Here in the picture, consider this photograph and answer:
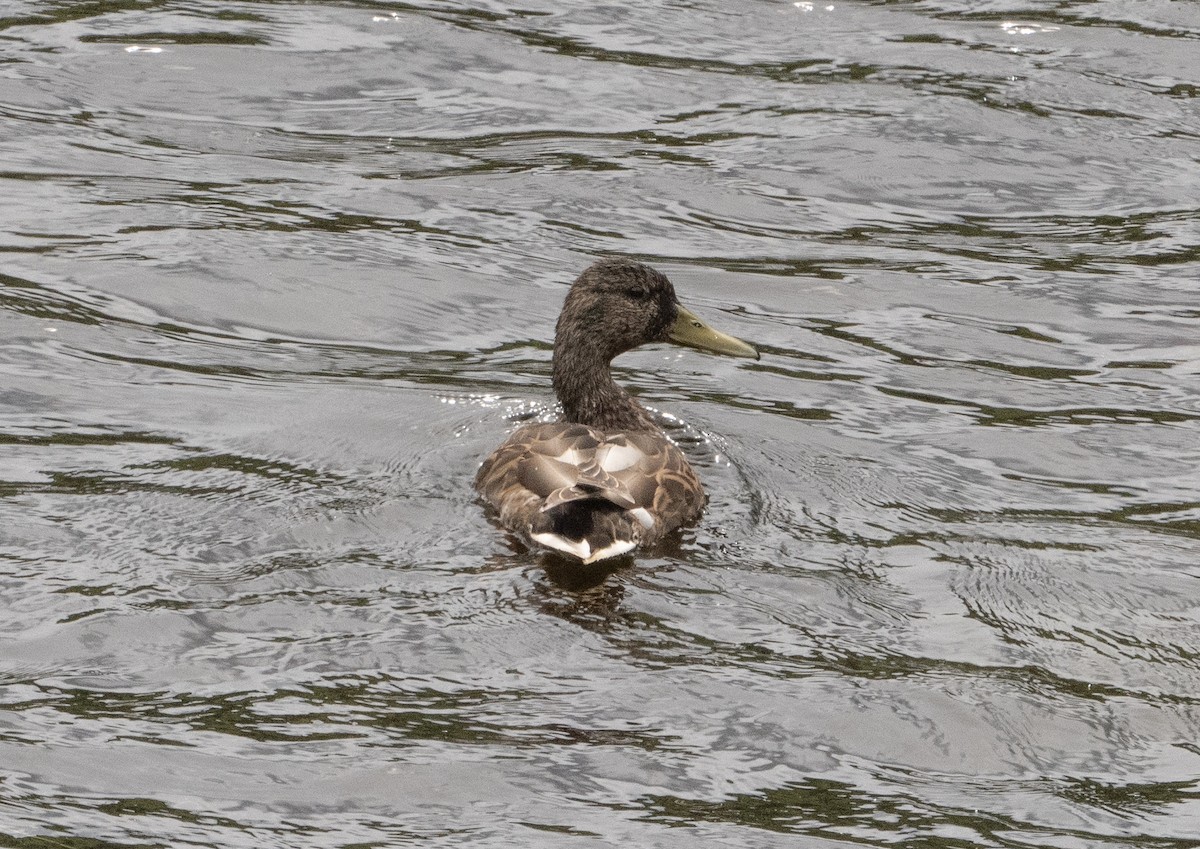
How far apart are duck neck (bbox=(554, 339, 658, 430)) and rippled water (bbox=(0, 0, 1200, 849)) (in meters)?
0.36

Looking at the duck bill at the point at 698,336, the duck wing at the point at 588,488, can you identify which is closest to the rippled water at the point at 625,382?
the duck wing at the point at 588,488

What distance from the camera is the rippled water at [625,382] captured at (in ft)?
20.0

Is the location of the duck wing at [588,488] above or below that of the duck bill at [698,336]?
below

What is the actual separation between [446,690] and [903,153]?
313 inches

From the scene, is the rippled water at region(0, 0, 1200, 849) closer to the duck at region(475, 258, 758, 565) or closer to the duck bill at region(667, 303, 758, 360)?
the duck at region(475, 258, 758, 565)

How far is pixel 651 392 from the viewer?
407 inches

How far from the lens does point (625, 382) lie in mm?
10516

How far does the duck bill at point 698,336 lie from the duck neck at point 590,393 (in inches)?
19.3

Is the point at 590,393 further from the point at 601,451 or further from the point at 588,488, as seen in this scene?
the point at 588,488

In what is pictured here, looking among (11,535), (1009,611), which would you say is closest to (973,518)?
(1009,611)

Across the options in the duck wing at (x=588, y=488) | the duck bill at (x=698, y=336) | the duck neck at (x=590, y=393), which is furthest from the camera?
the duck bill at (x=698, y=336)

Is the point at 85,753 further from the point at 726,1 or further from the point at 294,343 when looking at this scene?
the point at 726,1

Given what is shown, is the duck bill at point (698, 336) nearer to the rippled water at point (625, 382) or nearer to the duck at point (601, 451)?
the duck at point (601, 451)

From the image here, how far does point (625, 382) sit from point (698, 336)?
2.74 ft
